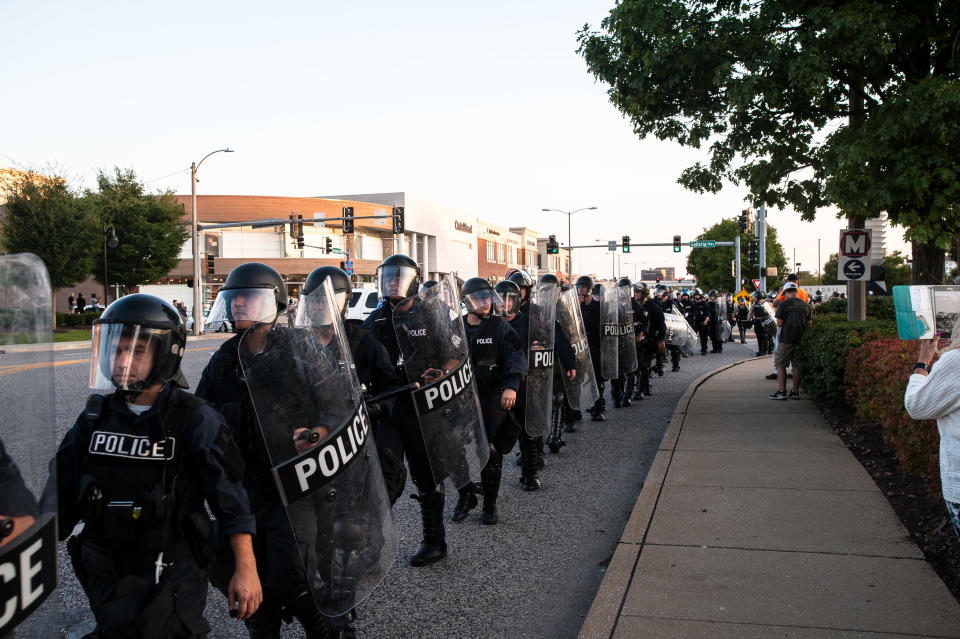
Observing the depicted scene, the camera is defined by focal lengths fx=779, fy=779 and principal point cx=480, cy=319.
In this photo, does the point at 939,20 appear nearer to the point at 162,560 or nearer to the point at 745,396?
the point at 745,396

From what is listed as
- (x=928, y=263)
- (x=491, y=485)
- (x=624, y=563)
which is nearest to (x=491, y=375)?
(x=491, y=485)

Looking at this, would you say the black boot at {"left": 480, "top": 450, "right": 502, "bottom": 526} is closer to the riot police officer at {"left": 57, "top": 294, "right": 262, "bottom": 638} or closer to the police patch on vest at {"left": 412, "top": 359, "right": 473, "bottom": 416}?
the police patch on vest at {"left": 412, "top": 359, "right": 473, "bottom": 416}

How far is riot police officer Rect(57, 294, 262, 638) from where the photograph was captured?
2.45 meters

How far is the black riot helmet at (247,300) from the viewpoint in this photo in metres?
3.46

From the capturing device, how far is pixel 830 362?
938 centimetres

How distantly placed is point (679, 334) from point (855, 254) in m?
6.60

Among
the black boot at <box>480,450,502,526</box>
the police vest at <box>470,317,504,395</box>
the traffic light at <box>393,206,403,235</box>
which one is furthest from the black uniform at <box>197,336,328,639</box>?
the traffic light at <box>393,206,403,235</box>

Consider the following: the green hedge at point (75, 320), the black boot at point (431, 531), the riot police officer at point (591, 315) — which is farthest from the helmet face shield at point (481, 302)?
the green hedge at point (75, 320)

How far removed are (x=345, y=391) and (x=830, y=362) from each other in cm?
791

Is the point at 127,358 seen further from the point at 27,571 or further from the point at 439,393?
the point at 439,393

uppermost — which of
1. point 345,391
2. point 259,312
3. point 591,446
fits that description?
point 259,312

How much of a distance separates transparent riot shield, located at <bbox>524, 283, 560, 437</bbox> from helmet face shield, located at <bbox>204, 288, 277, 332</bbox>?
11.4 feet

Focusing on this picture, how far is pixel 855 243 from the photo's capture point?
11508mm

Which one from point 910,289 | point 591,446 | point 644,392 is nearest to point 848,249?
point 644,392
